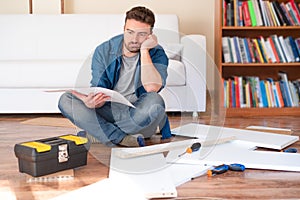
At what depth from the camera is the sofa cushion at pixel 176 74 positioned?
291cm

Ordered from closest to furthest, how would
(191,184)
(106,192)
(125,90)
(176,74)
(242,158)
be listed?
1. (106,192)
2. (191,184)
3. (242,158)
4. (125,90)
5. (176,74)

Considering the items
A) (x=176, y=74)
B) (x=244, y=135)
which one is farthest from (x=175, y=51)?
(x=244, y=135)

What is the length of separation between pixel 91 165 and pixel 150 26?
55 centimetres

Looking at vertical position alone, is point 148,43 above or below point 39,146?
above

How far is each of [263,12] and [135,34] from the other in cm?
150

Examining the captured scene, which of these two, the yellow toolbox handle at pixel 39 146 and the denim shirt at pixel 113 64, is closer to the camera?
the yellow toolbox handle at pixel 39 146

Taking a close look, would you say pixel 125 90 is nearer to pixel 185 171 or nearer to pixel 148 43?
pixel 148 43

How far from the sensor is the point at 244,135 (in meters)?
2.18

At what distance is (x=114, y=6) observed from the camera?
356 cm

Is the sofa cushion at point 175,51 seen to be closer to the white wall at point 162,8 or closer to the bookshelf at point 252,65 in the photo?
the bookshelf at point 252,65

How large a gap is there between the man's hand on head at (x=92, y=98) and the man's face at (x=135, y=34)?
21cm

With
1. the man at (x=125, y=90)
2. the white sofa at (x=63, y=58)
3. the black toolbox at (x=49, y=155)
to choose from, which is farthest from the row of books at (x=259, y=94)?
the black toolbox at (x=49, y=155)

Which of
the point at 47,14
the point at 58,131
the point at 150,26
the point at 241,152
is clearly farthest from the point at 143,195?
the point at 47,14

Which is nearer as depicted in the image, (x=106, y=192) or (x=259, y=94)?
(x=106, y=192)
